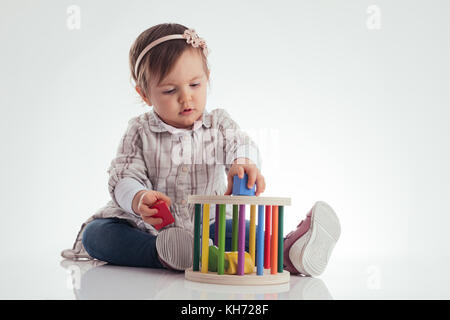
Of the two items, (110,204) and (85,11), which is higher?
(85,11)

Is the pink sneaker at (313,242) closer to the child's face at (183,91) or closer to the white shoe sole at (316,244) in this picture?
the white shoe sole at (316,244)

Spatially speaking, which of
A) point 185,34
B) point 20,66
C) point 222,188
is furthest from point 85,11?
point 222,188

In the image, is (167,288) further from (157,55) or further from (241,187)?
(157,55)

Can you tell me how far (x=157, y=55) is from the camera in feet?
4.27

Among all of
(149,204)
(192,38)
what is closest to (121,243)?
(149,204)

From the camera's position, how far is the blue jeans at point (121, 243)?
120cm

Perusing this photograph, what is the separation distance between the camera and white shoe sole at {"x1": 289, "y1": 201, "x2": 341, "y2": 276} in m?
1.16

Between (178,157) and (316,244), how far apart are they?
40 centimetres

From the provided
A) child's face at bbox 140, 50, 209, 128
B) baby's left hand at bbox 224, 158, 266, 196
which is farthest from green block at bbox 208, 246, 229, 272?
child's face at bbox 140, 50, 209, 128

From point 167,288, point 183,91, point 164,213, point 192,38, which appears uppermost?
point 192,38

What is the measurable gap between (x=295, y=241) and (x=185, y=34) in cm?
55

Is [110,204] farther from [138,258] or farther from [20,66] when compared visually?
[20,66]

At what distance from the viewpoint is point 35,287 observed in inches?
38.8
